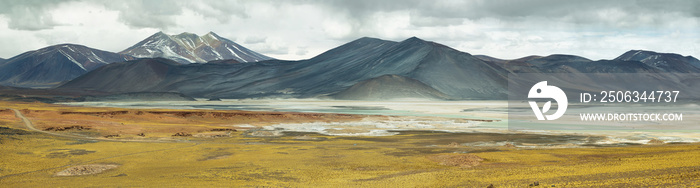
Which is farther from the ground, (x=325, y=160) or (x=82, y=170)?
(x=325, y=160)

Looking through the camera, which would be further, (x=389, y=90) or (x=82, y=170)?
(x=389, y=90)

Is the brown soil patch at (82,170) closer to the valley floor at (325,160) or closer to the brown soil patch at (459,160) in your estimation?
the valley floor at (325,160)

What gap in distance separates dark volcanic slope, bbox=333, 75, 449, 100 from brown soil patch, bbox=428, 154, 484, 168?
137 metres

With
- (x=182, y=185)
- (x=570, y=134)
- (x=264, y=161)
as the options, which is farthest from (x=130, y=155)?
(x=570, y=134)

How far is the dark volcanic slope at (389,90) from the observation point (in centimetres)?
16712

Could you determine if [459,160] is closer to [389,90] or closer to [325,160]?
[325,160]

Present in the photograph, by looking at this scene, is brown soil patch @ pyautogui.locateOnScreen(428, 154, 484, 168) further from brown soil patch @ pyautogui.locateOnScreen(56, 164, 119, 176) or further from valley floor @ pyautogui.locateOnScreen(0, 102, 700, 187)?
brown soil patch @ pyautogui.locateOnScreen(56, 164, 119, 176)

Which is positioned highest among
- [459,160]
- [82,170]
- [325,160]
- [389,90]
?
[389,90]

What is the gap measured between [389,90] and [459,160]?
476ft

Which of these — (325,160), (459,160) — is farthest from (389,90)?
(459,160)

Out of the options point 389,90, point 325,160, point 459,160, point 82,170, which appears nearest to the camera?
point 82,170

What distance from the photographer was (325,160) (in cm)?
2792

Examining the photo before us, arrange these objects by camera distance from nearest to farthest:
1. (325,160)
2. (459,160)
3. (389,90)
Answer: (459,160) → (325,160) → (389,90)

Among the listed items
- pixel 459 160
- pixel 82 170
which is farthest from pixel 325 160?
pixel 82 170
